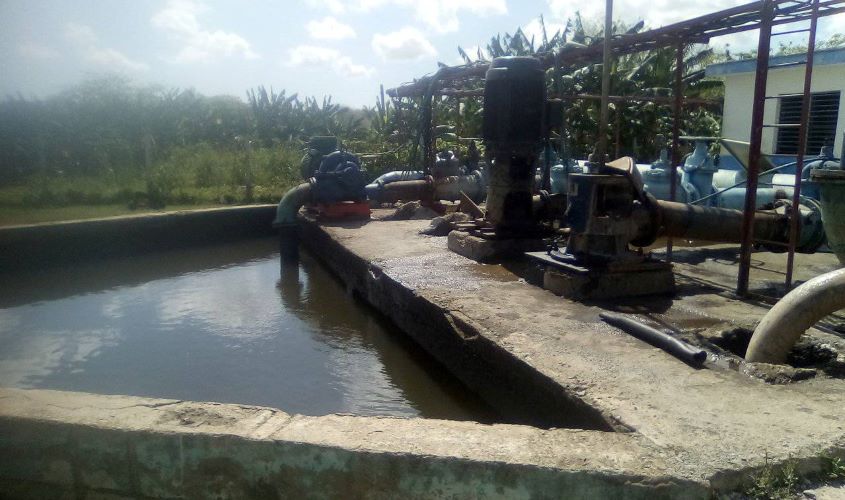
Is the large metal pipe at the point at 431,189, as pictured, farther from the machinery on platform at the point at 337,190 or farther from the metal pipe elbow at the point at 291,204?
the metal pipe elbow at the point at 291,204

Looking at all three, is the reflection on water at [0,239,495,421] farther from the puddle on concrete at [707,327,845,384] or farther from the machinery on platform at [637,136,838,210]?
the machinery on platform at [637,136,838,210]

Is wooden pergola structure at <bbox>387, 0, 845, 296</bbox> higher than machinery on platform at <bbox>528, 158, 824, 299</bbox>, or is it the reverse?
wooden pergola structure at <bbox>387, 0, 845, 296</bbox>

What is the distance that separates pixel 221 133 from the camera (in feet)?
72.0

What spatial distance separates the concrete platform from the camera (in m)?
2.51

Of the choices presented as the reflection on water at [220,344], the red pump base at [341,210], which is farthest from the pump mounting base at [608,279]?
the red pump base at [341,210]

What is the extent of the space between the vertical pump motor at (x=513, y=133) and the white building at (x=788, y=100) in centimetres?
527

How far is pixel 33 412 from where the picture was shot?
285 centimetres

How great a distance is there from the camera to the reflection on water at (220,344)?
4.80m

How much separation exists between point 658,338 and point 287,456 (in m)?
2.36

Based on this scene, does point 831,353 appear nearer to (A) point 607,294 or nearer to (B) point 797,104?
(A) point 607,294

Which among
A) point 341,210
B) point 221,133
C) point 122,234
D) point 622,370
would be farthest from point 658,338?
point 221,133

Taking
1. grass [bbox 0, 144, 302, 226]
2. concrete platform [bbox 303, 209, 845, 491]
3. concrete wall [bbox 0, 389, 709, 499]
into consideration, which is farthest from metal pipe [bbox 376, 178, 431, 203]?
concrete wall [bbox 0, 389, 709, 499]

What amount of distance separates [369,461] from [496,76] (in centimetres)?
509

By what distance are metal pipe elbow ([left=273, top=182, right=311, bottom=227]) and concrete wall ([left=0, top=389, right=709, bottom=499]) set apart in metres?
6.32
